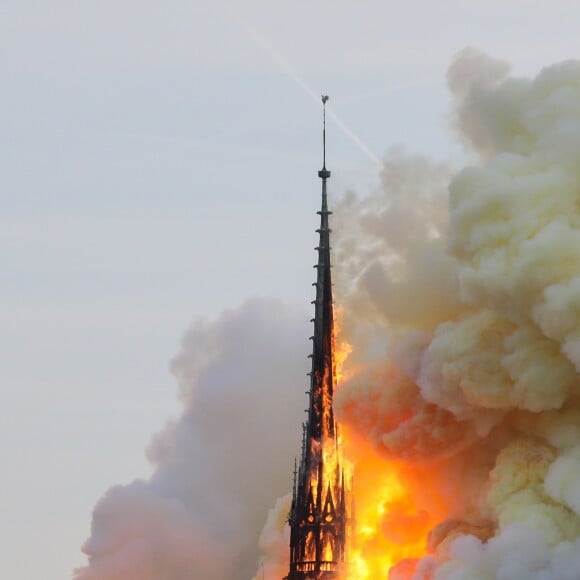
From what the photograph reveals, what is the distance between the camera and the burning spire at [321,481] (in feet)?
299

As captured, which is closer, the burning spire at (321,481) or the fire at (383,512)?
the fire at (383,512)

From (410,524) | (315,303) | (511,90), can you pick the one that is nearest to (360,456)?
(410,524)

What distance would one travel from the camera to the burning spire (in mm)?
91188

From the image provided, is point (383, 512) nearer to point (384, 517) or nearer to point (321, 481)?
point (384, 517)

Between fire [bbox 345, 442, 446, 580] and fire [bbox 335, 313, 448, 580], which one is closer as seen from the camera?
fire [bbox 335, 313, 448, 580]

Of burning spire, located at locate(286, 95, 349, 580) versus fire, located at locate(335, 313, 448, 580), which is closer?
fire, located at locate(335, 313, 448, 580)

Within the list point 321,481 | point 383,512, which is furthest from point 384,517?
point 321,481

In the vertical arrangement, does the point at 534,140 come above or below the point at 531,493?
above

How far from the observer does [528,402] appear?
2955 inches

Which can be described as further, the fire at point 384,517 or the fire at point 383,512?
the fire at point 384,517

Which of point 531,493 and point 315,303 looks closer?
point 531,493

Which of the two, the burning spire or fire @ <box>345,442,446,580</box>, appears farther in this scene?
the burning spire

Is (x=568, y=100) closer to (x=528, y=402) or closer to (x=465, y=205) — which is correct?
(x=465, y=205)

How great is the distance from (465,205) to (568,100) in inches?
198
